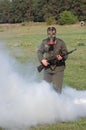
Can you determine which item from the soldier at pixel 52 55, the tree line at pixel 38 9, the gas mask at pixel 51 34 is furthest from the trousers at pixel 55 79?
the tree line at pixel 38 9

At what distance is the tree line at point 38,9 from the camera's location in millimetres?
120000

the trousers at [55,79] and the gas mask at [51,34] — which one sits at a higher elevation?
the gas mask at [51,34]

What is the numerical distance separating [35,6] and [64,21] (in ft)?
112

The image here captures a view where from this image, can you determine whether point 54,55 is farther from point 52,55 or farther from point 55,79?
point 55,79

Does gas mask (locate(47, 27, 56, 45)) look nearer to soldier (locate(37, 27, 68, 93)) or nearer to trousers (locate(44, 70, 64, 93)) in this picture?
soldier (locate(37, 27, 68, 93))

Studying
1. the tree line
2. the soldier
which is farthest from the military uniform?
the tree line

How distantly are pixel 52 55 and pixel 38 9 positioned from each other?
122 meters

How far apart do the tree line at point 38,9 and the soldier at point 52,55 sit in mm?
105572

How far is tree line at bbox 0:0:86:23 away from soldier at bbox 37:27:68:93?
106 m

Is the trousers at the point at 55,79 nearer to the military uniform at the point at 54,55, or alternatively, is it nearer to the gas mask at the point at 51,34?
the military uniform at the point at 54,55

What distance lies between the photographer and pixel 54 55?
30.9 feet

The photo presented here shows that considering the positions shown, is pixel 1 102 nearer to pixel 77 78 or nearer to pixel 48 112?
pixel 48 112

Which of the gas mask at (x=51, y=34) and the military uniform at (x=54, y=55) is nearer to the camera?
the gas mask at (x=51, y=34)

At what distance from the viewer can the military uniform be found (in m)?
9.44
